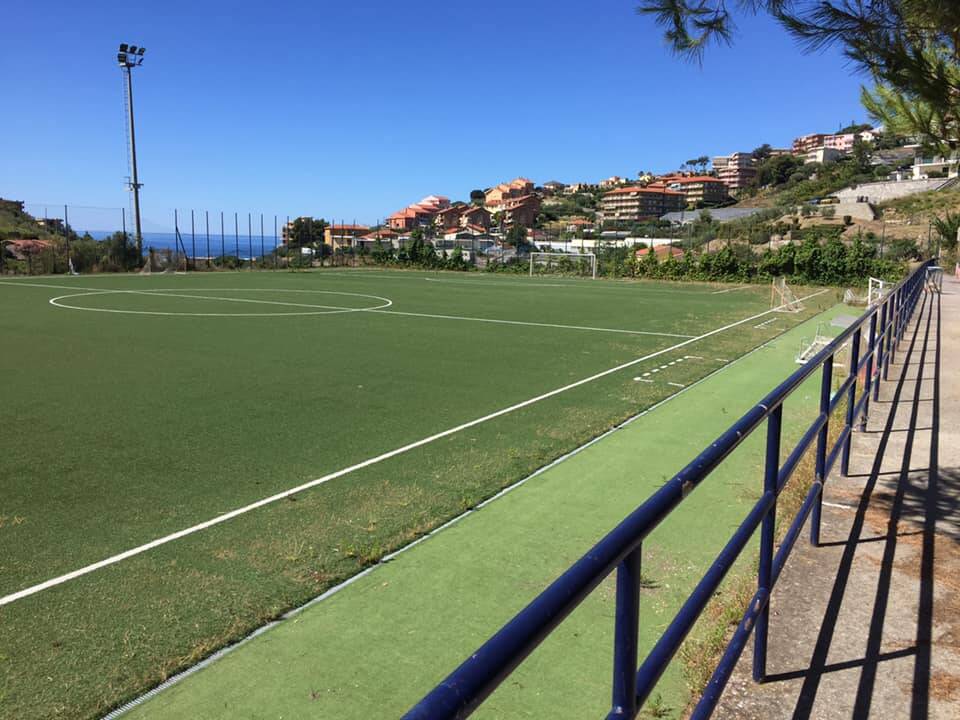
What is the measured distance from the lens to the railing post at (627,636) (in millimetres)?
1368

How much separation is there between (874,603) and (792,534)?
59 centimetres

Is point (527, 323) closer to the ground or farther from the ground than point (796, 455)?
closer to the ground

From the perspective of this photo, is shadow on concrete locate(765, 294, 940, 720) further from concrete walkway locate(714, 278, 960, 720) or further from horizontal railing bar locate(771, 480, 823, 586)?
horizontal railing bar locate(771, 480, 823, 586)

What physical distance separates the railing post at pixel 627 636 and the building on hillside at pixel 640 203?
14782cm

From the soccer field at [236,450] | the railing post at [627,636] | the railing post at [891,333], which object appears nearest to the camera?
the railing post at [627,636]

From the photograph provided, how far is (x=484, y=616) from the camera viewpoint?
374cm

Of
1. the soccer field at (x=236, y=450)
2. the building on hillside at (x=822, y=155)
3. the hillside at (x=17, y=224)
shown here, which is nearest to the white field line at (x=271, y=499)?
the soccer field at (x=236, y=450)

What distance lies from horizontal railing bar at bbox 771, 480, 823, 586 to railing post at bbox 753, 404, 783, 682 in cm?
9

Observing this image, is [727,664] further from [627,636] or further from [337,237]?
[337,237]

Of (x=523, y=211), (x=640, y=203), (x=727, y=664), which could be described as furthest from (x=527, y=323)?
(x=640, y=203)

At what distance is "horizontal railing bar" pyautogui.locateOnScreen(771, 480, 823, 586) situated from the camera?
282cm

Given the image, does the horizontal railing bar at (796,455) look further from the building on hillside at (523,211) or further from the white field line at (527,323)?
the building on hillside at (523,211)

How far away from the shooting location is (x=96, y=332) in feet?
48.3

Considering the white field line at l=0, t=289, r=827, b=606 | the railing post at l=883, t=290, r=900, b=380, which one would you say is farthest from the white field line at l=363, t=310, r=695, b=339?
the railing post at l=883, t=290, r=900, b=380
